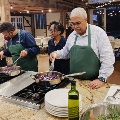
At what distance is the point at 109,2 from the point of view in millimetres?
12172

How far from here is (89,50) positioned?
250 centimetres

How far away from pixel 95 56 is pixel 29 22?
1652 cm

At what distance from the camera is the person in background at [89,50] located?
7.86ft

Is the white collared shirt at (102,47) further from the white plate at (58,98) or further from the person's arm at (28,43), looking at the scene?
the person's arm at (28,43)

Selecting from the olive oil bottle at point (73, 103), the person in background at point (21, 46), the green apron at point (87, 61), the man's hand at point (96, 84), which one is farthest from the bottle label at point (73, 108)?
the person in background at point (21, 46)

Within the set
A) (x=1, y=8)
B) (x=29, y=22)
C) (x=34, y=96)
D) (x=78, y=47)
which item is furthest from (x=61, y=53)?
(x=29, y=22)

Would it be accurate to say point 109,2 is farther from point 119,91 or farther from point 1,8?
point 119,91

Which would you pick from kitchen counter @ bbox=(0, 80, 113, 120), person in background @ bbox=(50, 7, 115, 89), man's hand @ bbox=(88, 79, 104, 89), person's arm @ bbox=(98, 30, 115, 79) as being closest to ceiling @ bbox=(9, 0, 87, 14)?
person in background @ bbox=(50, 7, 115, 89)

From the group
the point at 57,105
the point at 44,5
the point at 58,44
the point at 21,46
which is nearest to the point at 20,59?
the point at 21,46

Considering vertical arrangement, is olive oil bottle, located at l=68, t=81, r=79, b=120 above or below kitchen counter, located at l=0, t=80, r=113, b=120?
above

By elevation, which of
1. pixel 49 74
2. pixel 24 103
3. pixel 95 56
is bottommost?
pixel 24 103

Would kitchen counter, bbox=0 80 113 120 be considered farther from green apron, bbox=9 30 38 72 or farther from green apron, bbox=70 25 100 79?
green apron, bbox=9 30 38 72

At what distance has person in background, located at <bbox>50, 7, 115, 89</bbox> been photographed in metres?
2.40

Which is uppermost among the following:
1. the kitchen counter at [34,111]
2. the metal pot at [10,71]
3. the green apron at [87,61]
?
the green apron at [87,61]
